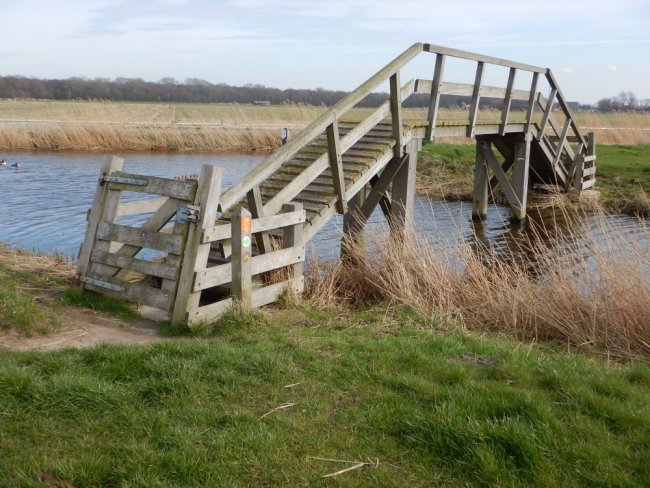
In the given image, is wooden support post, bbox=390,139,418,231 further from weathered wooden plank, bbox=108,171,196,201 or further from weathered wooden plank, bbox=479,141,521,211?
weathered wooden plank, bbox=479,141,521,211

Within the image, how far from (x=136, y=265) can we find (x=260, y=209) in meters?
1.58

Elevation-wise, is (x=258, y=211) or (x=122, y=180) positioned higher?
(x=122, y=180)

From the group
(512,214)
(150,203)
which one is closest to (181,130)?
(512,214)

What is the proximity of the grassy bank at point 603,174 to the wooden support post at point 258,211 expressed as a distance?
36.0ft

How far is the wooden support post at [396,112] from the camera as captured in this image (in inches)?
392

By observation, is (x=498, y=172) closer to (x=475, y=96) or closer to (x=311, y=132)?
(x=475, y=96)

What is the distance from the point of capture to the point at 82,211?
16.7 m

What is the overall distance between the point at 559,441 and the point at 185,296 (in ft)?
13.0

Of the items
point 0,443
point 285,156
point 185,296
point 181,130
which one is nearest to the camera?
point 0,443

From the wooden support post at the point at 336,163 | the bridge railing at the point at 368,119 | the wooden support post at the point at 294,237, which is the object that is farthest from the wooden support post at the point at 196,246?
the wooden support post at the point at 336,163

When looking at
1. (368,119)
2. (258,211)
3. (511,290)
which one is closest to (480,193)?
Answer: (368,119)

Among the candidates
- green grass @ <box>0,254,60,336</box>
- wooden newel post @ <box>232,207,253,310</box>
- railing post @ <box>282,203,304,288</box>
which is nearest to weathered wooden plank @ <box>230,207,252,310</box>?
wooden newel post @ <box>232,207,253,310</box>

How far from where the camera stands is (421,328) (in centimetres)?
711

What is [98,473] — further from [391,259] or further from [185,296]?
[391,259]
